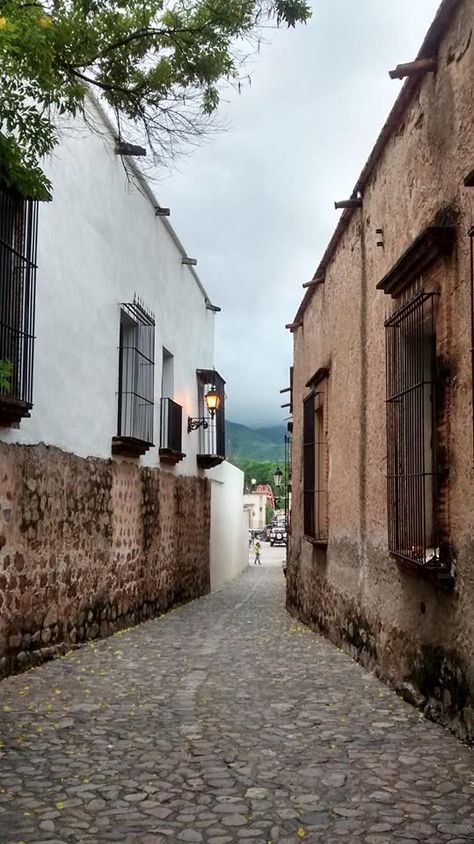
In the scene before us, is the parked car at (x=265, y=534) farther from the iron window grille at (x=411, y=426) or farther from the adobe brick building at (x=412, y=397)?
the iron window grille at (x=411, y=426)

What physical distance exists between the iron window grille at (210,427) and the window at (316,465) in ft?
15.9

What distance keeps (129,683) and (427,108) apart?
179 inches

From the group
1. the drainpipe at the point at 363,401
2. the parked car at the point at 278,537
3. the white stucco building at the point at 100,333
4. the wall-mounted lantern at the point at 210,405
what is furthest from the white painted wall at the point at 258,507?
the drainpipe at the point at 363,401

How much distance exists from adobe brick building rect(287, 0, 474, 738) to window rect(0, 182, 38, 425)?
284 centimetres

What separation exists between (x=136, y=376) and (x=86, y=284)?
2253 mm

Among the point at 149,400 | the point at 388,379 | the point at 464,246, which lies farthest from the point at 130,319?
the point at 464,246

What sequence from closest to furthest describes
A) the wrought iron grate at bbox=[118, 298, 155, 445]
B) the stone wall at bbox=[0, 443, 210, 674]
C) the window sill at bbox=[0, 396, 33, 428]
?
1. the window sill at bbox=[0, 396, 33, 428]
2. the stone wall at bbox=[0, 443, 210, 674]
3. the wrought iron grate at bbox=[118, 298, 155, 445]

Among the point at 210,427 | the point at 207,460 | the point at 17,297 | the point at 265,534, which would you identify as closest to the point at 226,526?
the point at 210,427

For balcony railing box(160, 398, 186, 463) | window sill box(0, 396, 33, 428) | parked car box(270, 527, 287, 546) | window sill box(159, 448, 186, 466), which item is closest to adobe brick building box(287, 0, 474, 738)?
window sill box(0, 396, 33, 428)

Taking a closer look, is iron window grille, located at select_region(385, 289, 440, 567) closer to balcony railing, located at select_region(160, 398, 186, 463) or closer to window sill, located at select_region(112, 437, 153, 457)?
window sill, located at select_region(112, 437, 153, 457)

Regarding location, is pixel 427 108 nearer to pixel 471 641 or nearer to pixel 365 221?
pixel 365 221

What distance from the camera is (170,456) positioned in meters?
11.5

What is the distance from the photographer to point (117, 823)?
3.05 meters

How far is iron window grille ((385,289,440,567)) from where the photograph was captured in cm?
518
